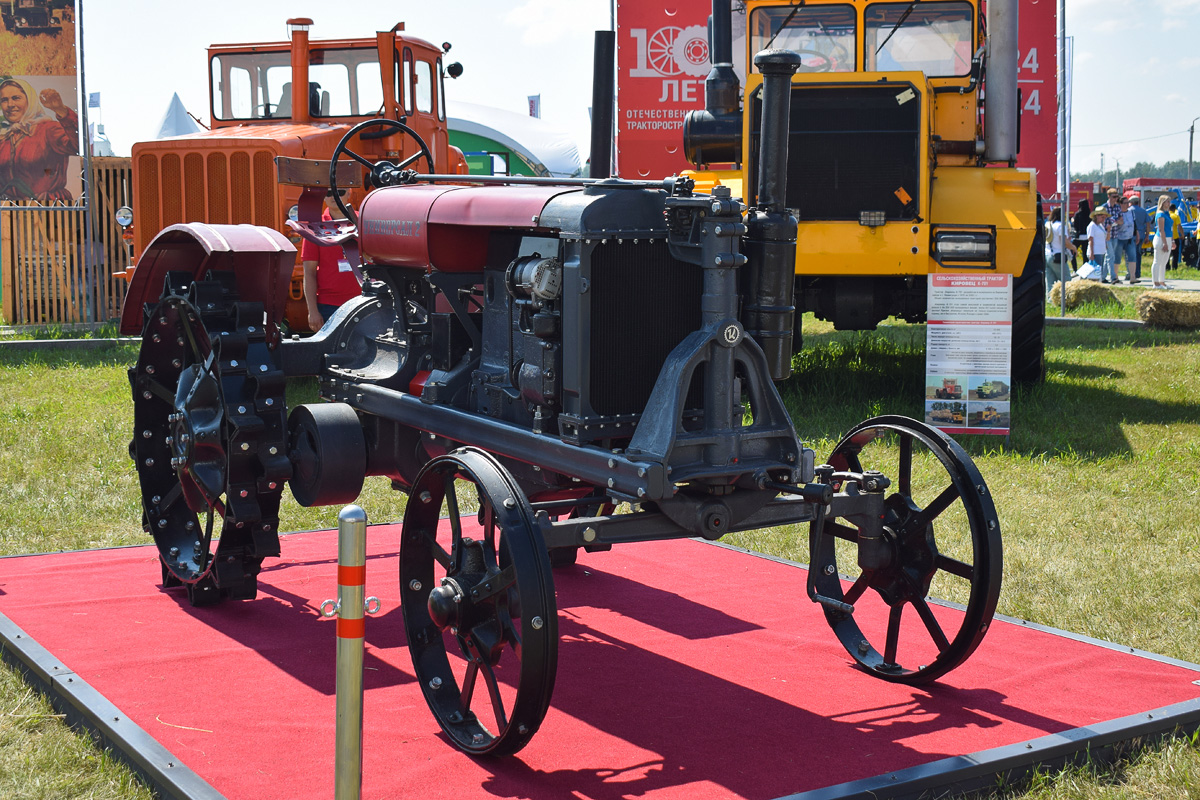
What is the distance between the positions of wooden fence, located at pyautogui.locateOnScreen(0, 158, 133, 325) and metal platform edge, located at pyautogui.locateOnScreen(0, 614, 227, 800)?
1095cm

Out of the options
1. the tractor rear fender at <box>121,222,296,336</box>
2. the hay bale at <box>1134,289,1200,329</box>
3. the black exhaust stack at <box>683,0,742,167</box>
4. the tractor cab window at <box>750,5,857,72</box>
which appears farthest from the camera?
the hay bale at <box>1134,289,1200,329</box>

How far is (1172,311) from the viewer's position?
13867mm

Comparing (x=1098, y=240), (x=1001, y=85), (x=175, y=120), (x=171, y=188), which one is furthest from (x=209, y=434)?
(x=175, y=120)

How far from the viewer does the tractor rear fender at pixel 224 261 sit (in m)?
4.45

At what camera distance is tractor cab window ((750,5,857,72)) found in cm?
849

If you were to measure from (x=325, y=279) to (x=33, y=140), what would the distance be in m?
6.35

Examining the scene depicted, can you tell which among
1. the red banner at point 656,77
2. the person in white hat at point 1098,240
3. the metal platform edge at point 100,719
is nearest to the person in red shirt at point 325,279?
the metal platform edge at point 100,719

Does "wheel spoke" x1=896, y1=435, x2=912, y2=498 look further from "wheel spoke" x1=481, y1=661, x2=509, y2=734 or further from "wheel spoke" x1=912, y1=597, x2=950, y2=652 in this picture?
"wheel spoke" x1=481, y1=661, x2=509, y2=734

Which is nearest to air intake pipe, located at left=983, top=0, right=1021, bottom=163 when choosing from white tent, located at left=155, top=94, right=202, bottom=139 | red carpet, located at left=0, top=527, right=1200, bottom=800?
red carpet, located at left=0, top=527, right=1200, bottom=800

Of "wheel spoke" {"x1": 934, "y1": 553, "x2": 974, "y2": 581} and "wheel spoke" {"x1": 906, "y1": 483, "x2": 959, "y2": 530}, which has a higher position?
"wheel spoke" {"x1": 906, "y1": 483, "x2": 959, "y2": 530}

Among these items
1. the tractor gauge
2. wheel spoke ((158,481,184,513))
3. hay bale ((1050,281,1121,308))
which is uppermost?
the tractor gauge

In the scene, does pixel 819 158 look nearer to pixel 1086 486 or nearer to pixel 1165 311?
pixel 1086 486

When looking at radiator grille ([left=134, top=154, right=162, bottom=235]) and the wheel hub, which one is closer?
the wheel hub

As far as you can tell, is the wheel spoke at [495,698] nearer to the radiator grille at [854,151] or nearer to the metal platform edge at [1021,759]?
the metal platform edge at [1021,759]
